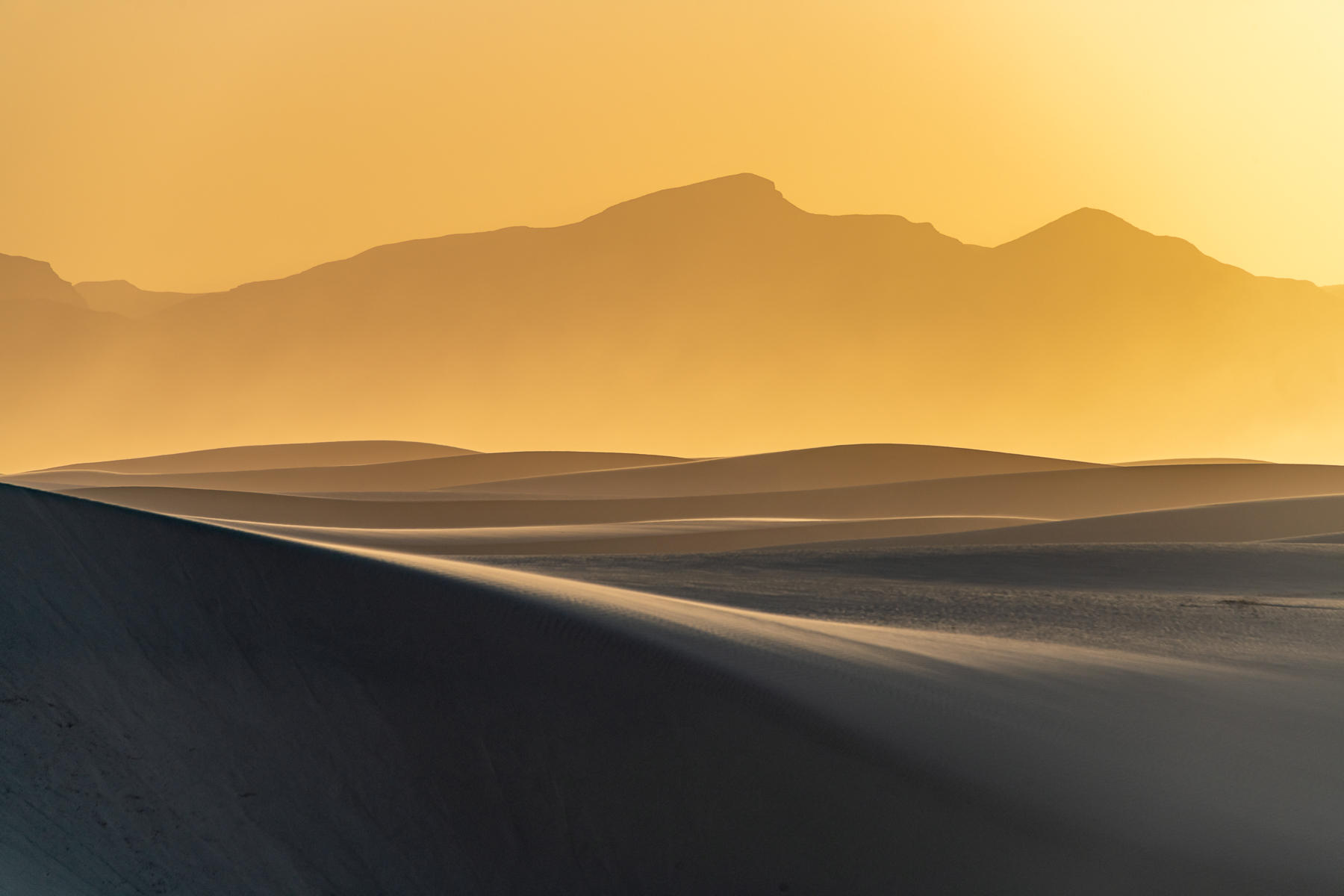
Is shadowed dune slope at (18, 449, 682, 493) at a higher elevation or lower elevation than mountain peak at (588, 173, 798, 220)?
lower

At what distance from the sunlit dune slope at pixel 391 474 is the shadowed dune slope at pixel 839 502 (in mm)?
7070

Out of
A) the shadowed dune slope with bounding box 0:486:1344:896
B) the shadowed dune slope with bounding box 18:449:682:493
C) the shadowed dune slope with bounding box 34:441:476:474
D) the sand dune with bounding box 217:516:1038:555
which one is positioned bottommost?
the shadowed dune slope with bounding box 0:486:1344:896

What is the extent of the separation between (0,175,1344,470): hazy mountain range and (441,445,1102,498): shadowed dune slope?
13.9m

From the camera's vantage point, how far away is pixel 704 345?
49312 mm

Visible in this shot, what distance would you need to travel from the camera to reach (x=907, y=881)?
325cm

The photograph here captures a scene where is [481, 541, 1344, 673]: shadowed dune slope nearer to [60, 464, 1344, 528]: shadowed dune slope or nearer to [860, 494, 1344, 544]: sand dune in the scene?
[860, 494, 1344, 544]: sand dune

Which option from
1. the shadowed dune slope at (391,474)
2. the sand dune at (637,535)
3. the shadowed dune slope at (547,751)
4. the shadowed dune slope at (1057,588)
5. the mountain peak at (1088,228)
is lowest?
the shadowed dune slope at (547,751)

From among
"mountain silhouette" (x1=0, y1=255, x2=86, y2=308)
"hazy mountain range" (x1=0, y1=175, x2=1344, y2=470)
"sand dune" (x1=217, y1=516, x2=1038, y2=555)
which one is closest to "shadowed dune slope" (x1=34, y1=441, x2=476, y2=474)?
"hazy mountain range" (x1=0, y1=175, x2=1344, y2=470)

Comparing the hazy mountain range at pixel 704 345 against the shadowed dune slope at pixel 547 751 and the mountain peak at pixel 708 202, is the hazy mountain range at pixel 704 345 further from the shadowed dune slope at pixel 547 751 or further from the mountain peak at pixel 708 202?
the shadowed dune slope at pixel 547 751

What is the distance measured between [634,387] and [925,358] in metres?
12.9

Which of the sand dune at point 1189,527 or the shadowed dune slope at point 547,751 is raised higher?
the sand dune at point 1189,527

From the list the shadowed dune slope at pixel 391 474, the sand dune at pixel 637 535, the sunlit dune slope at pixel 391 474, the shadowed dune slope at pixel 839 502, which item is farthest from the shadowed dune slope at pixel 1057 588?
the sunlit dune slope at pixel 391 474

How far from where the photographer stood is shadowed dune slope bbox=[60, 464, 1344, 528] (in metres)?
16.0

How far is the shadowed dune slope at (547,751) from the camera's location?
3.17 metres
